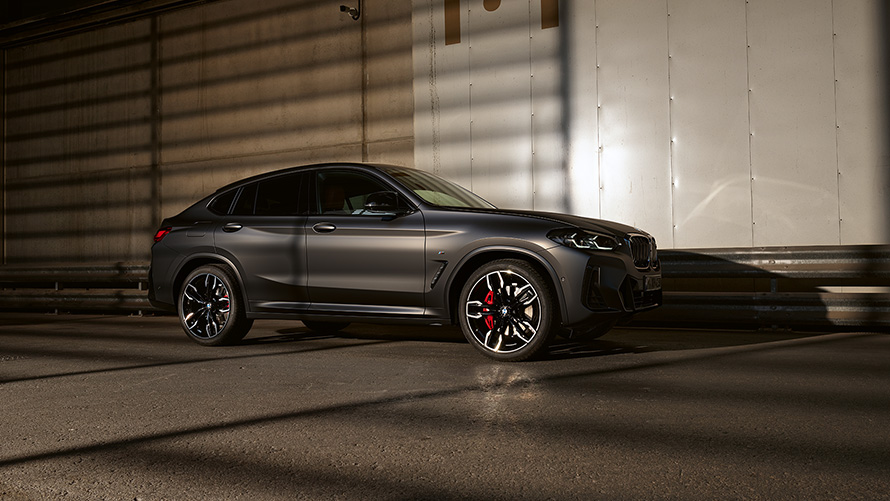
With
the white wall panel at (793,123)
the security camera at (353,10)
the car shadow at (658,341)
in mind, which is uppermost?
the security camera at (353,10)

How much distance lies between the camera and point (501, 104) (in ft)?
35.0

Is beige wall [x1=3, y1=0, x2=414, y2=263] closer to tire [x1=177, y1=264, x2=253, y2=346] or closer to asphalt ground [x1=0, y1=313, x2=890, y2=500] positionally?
tire [x1=177, y1=264, x2=253, y2=346]

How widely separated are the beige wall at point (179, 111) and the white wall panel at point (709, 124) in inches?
161

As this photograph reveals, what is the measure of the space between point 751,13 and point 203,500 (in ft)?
28.9

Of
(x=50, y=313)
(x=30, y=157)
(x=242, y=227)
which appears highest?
(x=30, y=157)

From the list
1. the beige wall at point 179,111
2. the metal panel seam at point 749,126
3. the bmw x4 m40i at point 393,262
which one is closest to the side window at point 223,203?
the bmw x4 m40i at point 393,262

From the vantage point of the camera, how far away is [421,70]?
11484 millimetres

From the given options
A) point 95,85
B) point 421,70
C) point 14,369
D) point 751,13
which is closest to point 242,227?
point 14,369

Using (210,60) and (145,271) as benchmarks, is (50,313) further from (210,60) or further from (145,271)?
(210,60)

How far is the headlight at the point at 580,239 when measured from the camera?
18.6 ft

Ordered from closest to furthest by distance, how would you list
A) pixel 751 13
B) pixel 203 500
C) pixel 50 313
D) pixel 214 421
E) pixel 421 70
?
1. pixel 203 500
2. pixel 214 421
3. pixel 751 13
4. pixel 421 70
5. pixel 50 313

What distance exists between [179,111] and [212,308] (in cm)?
811

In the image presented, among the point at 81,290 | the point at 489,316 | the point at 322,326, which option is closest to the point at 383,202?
the point at 489,316

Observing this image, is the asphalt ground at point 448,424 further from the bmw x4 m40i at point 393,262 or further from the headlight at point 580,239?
the headlight at point 580,239
